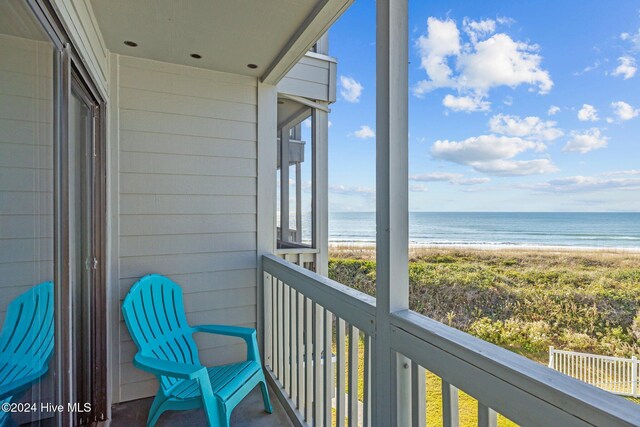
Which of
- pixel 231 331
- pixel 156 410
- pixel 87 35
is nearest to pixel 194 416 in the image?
pixel 156 410

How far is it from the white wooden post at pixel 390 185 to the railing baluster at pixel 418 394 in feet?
0.35

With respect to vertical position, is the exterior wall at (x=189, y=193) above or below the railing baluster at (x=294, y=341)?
above

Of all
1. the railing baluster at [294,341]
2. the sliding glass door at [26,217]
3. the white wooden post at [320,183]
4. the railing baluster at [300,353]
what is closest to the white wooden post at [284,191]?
the white wooden post at [320,183]

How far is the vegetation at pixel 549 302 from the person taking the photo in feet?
3.36

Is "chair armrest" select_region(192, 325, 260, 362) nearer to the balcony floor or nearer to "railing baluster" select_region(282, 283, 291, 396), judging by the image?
"railing baluster" select_region(282, 283, 291, 396)

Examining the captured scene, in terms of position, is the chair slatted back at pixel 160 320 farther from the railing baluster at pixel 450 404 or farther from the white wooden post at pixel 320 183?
the railing baluster at pixel 450 404

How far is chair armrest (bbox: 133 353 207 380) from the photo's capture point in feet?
5.67

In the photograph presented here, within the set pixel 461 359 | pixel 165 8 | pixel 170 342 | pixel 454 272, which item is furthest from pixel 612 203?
pixel 170 342

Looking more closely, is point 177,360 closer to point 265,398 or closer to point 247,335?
point 247,335

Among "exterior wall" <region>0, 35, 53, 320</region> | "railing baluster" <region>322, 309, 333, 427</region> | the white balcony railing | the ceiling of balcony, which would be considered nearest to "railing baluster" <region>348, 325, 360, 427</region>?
the white balcony railing

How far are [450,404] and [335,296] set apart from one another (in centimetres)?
76

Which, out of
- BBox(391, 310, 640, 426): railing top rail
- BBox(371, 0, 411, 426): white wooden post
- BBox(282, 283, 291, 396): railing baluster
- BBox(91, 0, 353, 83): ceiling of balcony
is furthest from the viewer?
BBox(282, 283, 291, 396): railing baluster

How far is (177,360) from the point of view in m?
2.35

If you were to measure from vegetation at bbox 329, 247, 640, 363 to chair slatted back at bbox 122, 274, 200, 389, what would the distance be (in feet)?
5.47
